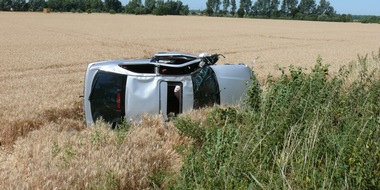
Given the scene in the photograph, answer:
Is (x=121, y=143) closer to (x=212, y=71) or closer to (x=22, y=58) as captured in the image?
(x=212, y=71)

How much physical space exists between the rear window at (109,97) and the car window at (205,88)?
123 centimetres

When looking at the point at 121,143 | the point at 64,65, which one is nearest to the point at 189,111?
the point at 121,143

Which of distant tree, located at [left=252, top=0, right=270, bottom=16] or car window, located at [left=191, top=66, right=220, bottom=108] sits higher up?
distant tree, located at [left=252, top=0, right=270, bottom=16]

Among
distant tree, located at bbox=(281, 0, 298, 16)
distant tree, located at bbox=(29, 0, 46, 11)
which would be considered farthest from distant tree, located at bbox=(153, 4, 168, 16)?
distant tree, located at bbox=(281, 0, 298, 16)

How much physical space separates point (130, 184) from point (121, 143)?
1.03m

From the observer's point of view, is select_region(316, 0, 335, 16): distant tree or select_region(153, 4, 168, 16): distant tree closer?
select_region(153, 4, 168, 16): distant tree

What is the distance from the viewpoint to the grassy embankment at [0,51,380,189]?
11.0 feet

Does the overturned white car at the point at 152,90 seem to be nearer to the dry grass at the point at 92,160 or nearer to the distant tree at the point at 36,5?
the dry grass at the point at 92,160

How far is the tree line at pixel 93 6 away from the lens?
345ft

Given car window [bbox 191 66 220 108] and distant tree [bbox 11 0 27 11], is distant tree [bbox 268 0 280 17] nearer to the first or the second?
distant tree [bbox 11 0 27 11]

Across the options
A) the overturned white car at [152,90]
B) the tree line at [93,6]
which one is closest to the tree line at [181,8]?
the tree line at [93,6]

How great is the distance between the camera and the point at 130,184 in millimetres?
4039

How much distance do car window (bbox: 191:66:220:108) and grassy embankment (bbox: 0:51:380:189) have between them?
40.1 inches

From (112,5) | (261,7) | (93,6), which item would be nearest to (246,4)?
(261,7)
